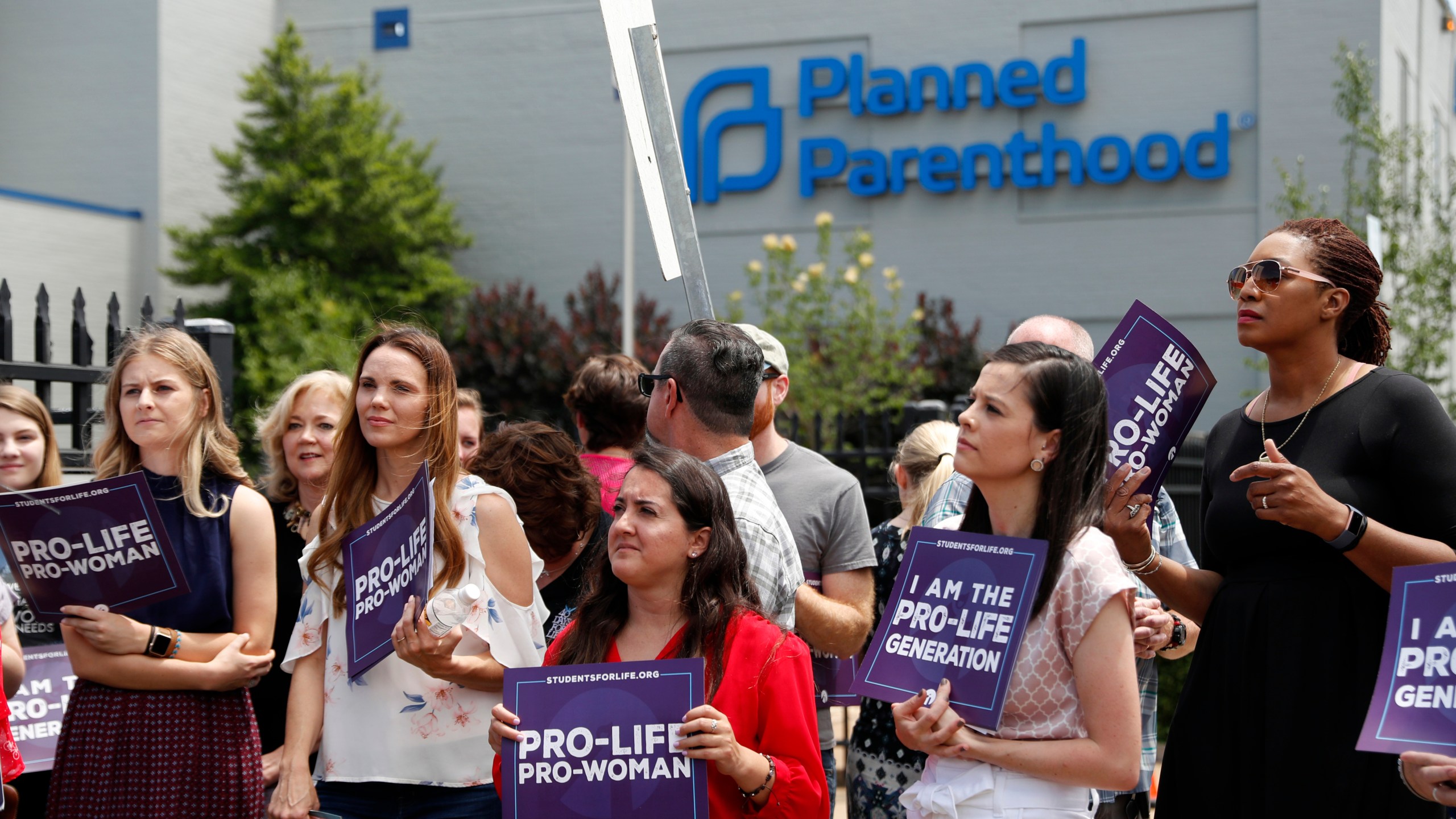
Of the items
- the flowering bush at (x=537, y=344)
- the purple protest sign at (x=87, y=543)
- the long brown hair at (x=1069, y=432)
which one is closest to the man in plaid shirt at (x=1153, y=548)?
the long brown hair at (x=1069, y=432)

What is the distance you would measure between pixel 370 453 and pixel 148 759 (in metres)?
0.98

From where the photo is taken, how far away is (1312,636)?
8.66 ft

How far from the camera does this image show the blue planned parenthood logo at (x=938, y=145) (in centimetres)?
1716

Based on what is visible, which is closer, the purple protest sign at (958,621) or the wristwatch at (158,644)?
the purple protest sign at (958,621)

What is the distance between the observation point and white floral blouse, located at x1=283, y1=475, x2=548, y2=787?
9.89 ft

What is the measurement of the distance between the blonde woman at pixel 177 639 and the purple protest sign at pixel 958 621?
187cm

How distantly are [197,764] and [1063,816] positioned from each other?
7.45 feet

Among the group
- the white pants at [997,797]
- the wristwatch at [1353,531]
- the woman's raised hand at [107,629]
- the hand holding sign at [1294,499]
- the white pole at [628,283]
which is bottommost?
the white pants at [997,797]

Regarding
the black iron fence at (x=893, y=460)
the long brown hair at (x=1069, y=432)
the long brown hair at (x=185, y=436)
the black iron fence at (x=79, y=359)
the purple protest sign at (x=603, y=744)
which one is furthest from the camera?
the black iron fence at (x=893, y=460)

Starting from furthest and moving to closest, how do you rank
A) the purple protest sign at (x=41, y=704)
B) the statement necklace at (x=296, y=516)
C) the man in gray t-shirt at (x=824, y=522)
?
the statement necklace at (x=296, y=516) < the purple protest sign at (x=41, y=704) < the man in gray t-shirt at (x=824, y=522)

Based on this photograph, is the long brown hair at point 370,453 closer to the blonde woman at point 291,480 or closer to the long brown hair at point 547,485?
the long brown hair at point 547,485

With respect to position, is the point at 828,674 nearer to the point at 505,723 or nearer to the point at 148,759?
the point at 505,723

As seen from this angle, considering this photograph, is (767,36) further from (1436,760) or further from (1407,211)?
(1436,760)

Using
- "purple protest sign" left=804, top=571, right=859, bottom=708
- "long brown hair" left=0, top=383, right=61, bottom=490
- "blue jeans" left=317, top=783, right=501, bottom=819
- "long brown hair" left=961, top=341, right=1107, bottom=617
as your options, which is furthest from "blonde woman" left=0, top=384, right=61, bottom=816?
"long brown hair" left=961, top=341, right=1107, bottom=617
